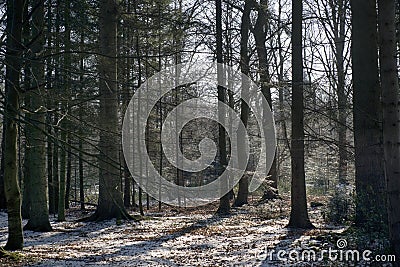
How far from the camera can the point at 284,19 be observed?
20.8 meters

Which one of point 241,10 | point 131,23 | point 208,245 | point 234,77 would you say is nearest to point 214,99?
point 234,77

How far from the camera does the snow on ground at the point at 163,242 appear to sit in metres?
8.42

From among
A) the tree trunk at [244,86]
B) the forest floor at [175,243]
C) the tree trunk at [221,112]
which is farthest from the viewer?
the tree trunk at [244,86]

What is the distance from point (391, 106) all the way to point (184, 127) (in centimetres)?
2008

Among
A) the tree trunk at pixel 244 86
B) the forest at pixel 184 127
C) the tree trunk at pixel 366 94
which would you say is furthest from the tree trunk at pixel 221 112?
the tree trunk at pixel 366 94

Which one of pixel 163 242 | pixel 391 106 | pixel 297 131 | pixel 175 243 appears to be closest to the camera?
pixel 391 106

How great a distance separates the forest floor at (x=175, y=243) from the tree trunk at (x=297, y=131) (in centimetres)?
52

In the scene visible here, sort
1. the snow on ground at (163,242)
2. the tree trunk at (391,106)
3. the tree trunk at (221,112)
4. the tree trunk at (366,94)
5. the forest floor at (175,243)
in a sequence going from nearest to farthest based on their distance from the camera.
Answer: the tree trunk at (391,106)
the forest floor at (175,243)
the snow on ground at (163,242)
the tree trunk at (366,94)
the tree trunk at (221,112)

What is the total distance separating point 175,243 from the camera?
1112 centimetres

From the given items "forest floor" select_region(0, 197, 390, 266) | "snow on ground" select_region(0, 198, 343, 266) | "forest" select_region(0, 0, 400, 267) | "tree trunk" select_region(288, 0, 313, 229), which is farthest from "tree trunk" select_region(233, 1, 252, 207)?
"tree trunk" select_region(288, 0, 313, 229)

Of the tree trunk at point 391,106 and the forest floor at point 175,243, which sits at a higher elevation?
the tree trunk at point 391,106

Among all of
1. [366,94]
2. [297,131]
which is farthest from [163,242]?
[366,94]

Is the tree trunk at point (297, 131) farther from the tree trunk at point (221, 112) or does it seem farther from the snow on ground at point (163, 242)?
the tree trunk at point (221, 112)

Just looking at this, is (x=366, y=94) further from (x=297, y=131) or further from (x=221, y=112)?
(x=221, y=112)
